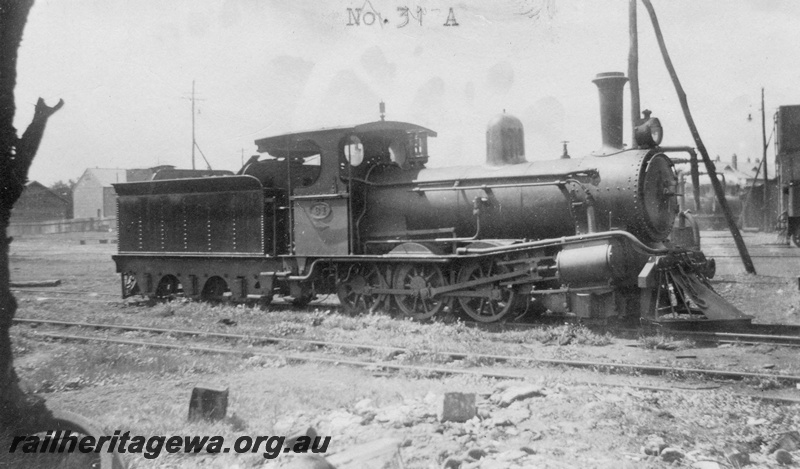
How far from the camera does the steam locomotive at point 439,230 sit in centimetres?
901

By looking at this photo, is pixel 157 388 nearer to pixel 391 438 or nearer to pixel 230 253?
pixel 391 438

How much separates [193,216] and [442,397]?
9.35 metres

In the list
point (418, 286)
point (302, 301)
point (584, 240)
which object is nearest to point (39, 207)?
point (302, 301)

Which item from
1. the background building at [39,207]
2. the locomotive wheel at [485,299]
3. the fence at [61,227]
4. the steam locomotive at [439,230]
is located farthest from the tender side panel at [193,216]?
the background building at [39,207]

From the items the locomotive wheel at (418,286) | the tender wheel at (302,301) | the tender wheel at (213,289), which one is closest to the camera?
the locomotive wheel at (418,286)

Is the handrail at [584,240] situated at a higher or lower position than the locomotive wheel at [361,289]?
higher

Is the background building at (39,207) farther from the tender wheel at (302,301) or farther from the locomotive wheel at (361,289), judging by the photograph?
the locomotive wheel at (361,289)

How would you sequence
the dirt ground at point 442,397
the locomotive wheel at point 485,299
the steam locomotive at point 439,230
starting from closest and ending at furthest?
the dirt ground at point 442,397 → the steam locomotive at point 439,230 → the locomotive wheel at point 485,299

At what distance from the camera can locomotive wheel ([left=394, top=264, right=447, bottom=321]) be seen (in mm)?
10453

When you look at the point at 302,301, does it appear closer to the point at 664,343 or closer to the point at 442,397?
the point at 664,343

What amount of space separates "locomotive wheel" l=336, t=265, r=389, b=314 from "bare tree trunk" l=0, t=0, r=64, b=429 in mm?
7218

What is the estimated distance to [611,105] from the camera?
9477mm

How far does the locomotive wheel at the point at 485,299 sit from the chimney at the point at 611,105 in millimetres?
2488

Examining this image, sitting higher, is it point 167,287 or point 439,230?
point 439,230
